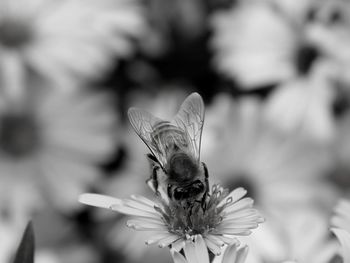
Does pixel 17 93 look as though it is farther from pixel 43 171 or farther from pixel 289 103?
pixel 289 103

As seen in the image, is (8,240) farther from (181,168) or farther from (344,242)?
(344,242)

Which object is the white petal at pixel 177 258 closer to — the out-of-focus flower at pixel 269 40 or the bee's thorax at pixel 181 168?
the bee's thorax at pixel 181 168

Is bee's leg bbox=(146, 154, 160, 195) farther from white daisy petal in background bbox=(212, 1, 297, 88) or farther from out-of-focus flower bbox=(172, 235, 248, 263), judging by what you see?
white daisy petal in background bbox=(212, 1, 297, 88)

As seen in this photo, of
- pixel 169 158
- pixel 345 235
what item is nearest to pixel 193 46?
pixel 169 158

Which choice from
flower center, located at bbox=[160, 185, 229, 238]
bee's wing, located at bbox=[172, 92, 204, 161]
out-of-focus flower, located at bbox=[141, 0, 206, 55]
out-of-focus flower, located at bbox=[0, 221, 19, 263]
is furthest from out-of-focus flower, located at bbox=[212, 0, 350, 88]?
flower center, located at bbox=[160, 185, 229, 238]

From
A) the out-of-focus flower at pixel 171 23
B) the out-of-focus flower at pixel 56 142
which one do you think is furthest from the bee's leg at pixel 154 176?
the out-of-focus flower at pixel 171 23

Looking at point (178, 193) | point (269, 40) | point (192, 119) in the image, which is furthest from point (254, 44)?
point (178, 193)
